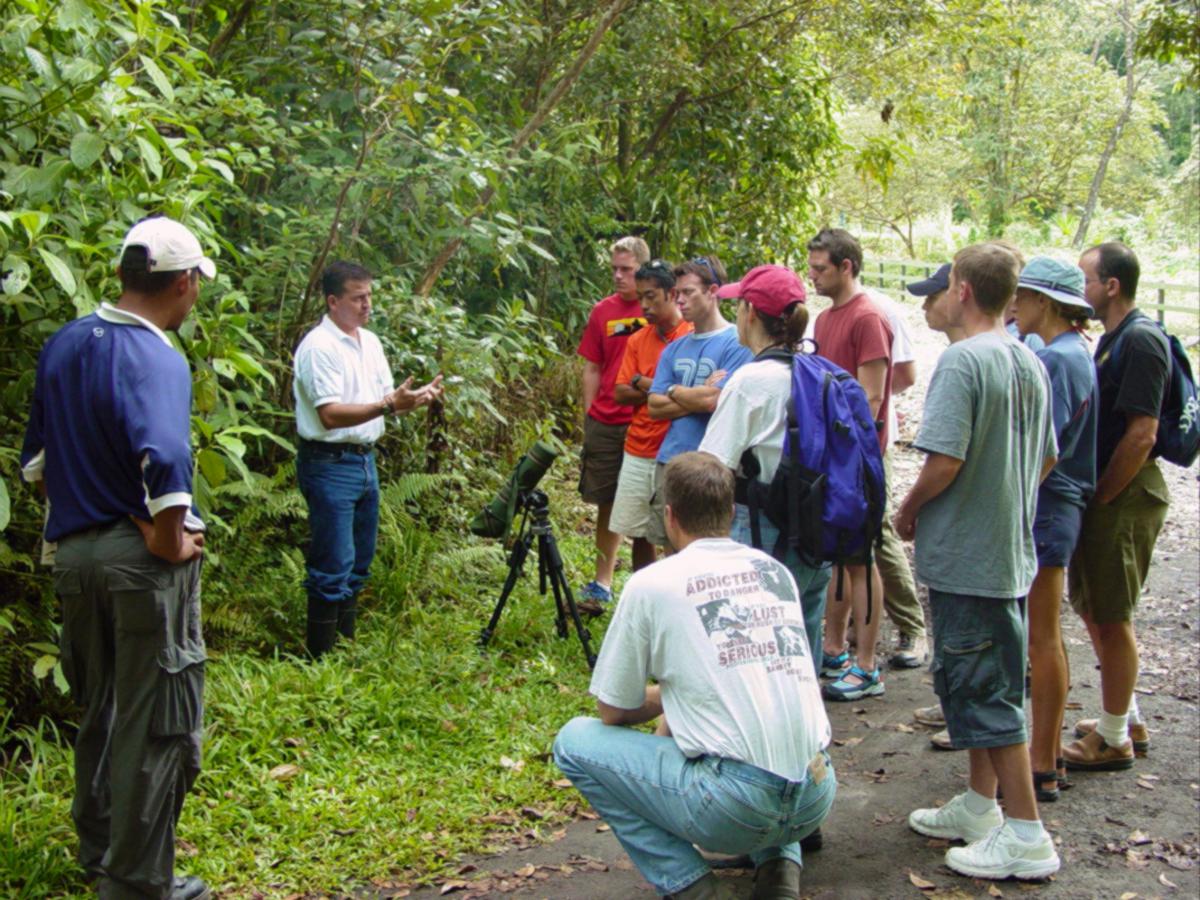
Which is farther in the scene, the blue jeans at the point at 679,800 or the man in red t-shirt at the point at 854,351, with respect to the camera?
the man in red t-shirt at the point at 854,351

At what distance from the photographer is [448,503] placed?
805 cm

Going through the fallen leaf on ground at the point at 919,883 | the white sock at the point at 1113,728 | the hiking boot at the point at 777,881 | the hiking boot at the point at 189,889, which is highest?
the hiking boot at the point at 777,881

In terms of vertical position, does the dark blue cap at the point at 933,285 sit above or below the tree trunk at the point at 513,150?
below

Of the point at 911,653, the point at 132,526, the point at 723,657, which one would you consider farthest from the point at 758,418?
the point at 911,653

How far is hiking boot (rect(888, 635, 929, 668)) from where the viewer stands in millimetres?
6684

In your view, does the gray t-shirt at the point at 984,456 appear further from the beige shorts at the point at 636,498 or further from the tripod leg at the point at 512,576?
the beige shorts at the point at 636,498

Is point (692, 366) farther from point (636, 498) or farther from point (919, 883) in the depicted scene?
point (919, 883)

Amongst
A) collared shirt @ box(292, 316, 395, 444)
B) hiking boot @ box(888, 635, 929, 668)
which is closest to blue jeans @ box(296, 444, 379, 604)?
collared shirt @ box(292, 316, 395, 444)

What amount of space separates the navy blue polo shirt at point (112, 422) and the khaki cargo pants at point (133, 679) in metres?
0.10

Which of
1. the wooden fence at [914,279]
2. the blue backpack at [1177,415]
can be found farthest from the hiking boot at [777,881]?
the wooden fence at [914,279]

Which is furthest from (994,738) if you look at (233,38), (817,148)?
(817,148)

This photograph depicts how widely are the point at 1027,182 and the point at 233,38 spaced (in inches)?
1272

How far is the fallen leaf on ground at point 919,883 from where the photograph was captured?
4.24 m

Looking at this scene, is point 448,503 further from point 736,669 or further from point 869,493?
point 736,669
